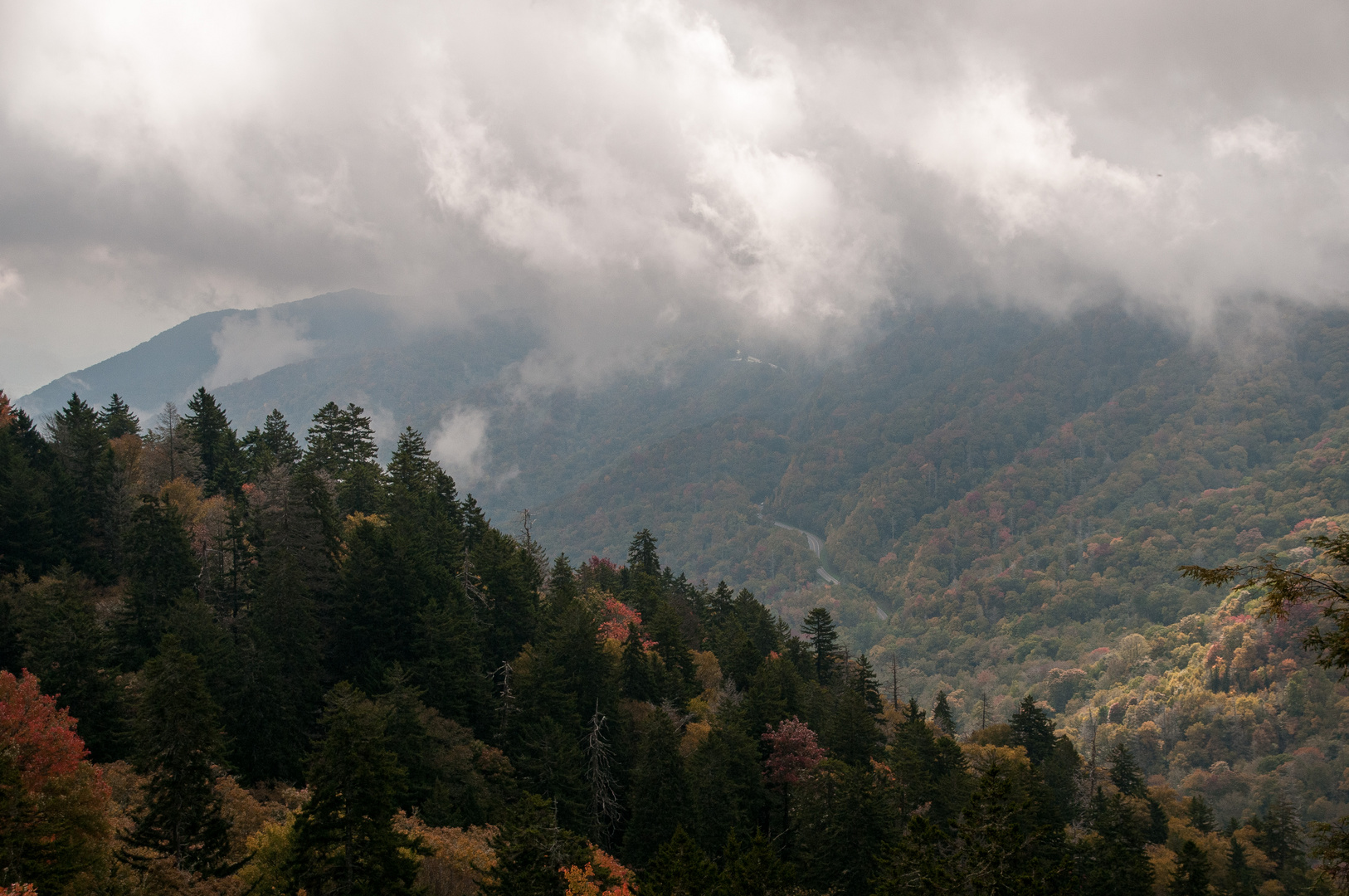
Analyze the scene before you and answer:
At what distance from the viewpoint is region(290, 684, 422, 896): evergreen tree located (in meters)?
31.6

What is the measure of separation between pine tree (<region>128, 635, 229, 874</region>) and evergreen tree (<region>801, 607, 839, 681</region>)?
7119 centimetres

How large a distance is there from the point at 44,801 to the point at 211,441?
231 ft

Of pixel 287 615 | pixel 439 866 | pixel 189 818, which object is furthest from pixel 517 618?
pixel 189 818

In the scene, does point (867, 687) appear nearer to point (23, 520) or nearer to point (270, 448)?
point (270, 448)

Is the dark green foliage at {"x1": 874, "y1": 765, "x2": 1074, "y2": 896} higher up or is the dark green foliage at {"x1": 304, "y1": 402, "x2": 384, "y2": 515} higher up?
the dark green foliage at {"x1": 304, "y1": 402, "x2": 384, "y2": 515}

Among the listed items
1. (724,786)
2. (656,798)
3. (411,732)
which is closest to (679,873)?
(656,798)

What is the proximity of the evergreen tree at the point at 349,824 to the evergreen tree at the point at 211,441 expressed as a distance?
63443 mm

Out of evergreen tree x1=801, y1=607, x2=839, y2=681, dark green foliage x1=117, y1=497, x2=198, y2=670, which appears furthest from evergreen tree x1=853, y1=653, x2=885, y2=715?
dark green foliage x1=117, y1=497, x2=198, y2=670

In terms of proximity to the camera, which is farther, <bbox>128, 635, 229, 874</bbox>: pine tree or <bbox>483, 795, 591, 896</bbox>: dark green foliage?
<bbox>128, 635, 229, 874</bbox>: pine tree

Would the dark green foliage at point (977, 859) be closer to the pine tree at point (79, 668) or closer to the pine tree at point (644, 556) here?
the pine tree at point (79, 668)

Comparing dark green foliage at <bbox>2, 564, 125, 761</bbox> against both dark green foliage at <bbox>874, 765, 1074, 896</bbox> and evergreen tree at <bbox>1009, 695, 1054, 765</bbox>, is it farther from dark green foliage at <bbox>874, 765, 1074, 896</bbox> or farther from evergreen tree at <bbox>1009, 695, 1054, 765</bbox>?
evergreen tree at <bbox>1009, 695, 1054, 765</bbox>

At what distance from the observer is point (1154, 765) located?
195750mm

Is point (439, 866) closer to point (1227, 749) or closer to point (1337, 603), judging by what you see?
point (1337, 603)

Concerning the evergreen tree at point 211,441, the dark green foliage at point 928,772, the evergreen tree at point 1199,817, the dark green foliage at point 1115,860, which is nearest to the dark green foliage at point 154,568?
the evergreen tree at point 211,441
